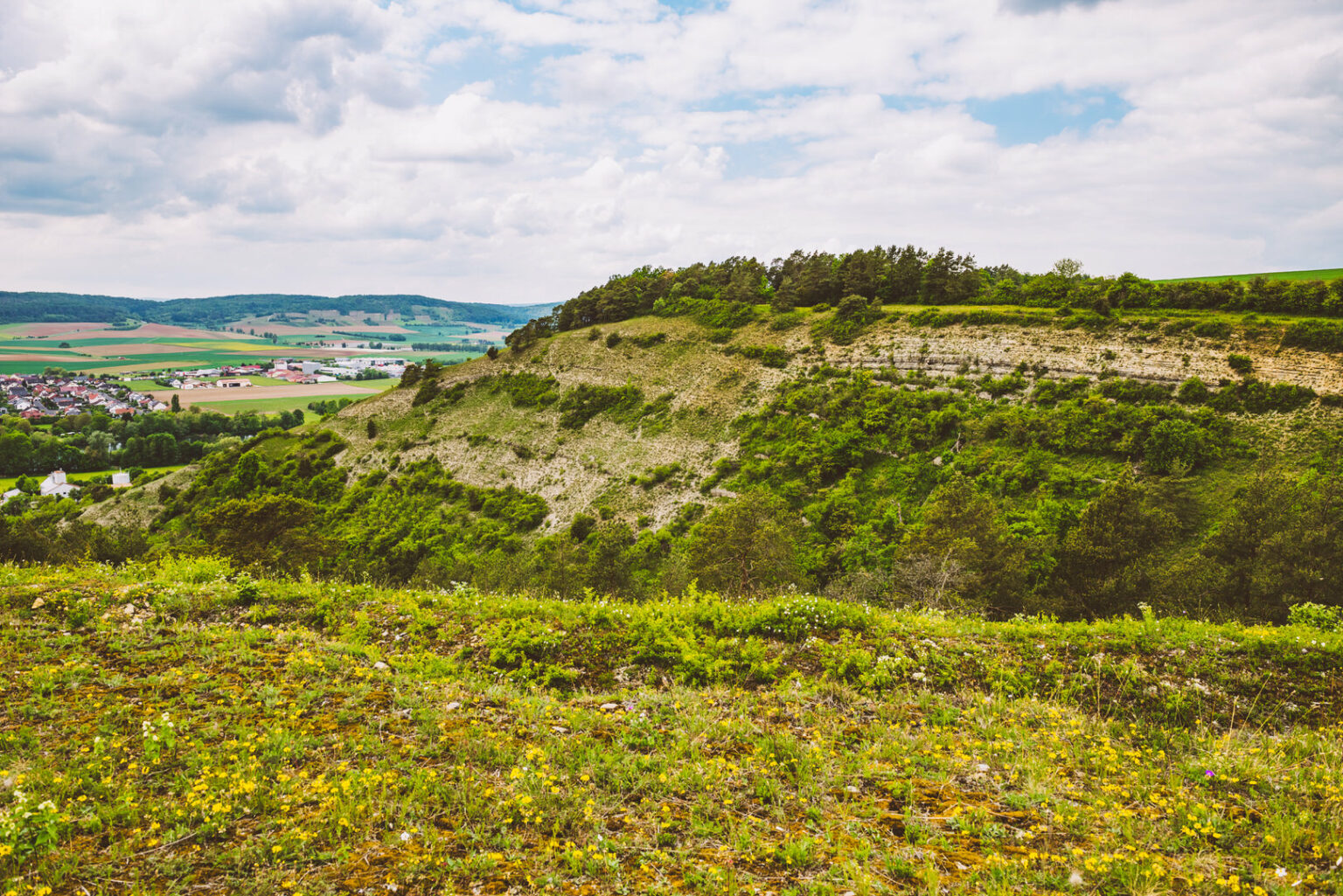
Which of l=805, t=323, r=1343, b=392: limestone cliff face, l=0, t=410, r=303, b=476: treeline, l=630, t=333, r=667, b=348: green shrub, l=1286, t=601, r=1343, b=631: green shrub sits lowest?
l=0, t=410, r=303, b=476: treeline

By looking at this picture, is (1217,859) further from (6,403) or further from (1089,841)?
(6,403)

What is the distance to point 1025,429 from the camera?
39938mm

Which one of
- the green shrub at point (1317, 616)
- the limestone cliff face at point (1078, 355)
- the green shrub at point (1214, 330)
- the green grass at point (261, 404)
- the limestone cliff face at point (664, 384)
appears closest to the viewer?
the green shrub at point (1317, 616)

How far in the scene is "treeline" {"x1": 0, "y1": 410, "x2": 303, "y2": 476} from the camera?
98750 mm

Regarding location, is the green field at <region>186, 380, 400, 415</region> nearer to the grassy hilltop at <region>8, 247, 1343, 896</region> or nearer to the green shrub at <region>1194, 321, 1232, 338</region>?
the grassy hilltop at <region>8, 247, 1343, 896</region>

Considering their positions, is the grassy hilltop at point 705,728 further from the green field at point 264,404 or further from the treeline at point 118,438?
the green field at point 264,404

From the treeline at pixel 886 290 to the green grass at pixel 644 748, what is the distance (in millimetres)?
53798

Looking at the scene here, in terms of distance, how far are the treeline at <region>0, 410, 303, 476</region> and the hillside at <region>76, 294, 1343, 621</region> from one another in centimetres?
4030

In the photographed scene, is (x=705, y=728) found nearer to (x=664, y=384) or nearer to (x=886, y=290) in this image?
(x=664, y=384)

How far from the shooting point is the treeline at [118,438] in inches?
3888

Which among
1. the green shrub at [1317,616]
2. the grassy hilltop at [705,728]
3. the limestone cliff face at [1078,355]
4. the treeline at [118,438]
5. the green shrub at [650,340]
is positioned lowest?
the treeline at [118,438]

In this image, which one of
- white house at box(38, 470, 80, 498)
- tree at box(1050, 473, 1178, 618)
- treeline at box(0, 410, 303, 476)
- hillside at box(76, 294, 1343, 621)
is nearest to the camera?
tree at box(1050, 473, 1178, 618)

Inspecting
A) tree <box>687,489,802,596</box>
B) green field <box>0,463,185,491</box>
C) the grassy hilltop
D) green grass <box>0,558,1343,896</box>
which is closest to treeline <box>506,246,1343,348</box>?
the grassy hilltop

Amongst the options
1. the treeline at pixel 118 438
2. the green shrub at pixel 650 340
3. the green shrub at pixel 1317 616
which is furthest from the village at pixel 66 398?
the green shrub at pixel 1317 616
